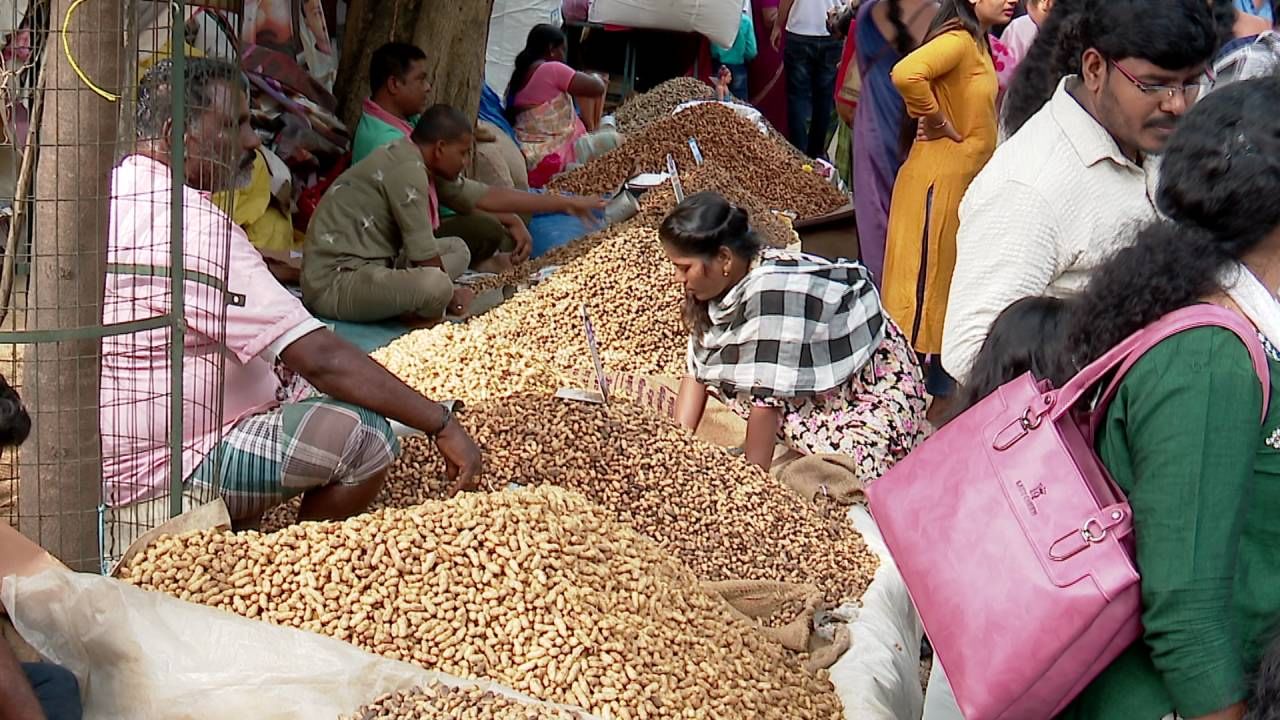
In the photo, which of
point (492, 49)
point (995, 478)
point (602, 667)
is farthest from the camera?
point (492, 49)

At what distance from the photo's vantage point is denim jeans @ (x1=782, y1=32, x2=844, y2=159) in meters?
9.02

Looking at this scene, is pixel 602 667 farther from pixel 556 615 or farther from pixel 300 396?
pixel 300 396

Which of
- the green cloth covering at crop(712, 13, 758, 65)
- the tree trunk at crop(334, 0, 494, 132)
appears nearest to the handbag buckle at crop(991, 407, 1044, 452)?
the tree trunk at crop(334, 0, 494, 132)

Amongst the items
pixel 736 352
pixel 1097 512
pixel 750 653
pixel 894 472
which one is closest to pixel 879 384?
pixel 736 352

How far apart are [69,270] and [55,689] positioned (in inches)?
25.0

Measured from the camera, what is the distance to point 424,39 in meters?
5.79

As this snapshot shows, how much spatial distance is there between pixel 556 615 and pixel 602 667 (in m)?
0.11

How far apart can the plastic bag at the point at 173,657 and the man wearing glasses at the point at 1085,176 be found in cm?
95

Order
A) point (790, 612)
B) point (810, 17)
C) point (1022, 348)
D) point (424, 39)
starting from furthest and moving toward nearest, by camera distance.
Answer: point (810, 17) → point (424, 39) → point (790, 612) → point (1022, 348)

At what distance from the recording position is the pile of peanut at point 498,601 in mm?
2066

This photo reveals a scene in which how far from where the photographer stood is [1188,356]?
1366 mm

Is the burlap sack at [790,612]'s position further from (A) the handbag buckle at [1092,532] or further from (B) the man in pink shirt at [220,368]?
(A) the handbag buckle at [1092,532]

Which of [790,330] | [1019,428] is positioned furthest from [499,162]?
[1019,428]

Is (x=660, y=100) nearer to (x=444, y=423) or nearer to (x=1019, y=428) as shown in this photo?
(x=444, y=423)
